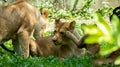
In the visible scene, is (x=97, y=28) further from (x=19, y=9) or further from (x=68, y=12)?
(x=68, y=12)

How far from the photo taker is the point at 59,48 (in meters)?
7.26

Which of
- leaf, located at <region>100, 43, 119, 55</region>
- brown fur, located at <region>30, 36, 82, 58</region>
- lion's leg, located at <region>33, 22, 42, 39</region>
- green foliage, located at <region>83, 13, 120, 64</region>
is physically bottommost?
brown fur, located at <region>30, 36, 82, 58</region>

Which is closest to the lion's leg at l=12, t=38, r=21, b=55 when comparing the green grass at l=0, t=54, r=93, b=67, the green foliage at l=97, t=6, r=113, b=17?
the green grass at l=0, t=54, r=93, b=67

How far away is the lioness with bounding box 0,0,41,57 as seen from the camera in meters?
6.94

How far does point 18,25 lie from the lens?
Result: 7.07m

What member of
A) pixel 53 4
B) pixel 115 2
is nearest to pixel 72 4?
pixel 53 4

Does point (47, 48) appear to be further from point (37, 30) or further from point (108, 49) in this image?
point (108, 49)

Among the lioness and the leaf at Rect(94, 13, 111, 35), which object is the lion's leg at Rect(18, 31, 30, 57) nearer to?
the lioness

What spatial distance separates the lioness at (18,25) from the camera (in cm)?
694

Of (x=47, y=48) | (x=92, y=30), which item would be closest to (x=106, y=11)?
(x=47, y=48)

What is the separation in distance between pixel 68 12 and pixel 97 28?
1461cm

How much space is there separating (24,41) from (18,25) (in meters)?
0.31

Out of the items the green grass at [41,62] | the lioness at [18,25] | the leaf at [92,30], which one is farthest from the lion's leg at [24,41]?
the leaf at [92,30]

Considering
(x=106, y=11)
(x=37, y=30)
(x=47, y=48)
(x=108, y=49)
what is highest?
(x=108, y=49)
